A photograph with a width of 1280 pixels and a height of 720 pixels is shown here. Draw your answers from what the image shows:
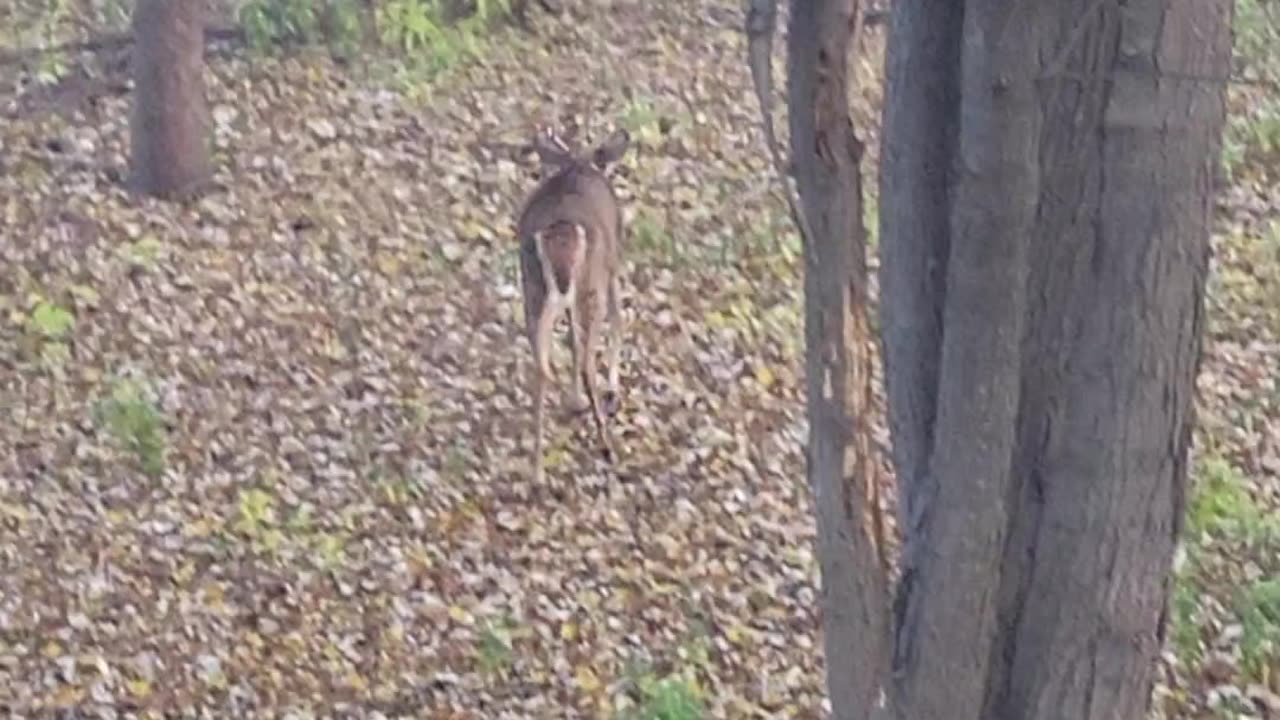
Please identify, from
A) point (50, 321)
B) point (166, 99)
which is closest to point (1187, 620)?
point (50, 321)

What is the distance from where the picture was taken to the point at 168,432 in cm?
882

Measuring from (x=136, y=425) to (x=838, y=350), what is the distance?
Result: 17.0 ft

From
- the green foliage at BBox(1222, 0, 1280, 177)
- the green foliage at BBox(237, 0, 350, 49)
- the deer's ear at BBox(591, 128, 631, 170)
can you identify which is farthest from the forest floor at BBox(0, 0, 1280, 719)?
the deer's ear at BBox(591, 128, 631, 170)

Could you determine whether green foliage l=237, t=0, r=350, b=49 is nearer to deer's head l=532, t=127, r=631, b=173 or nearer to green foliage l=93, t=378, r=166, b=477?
deer's head l=532, t=127, r=631, b=173

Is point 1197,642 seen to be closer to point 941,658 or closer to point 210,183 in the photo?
point 941,658

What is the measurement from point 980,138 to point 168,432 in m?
5.53

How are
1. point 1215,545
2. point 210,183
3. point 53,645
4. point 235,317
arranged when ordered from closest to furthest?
point 53,645
point 1215,545
point 235,317
point 210,183

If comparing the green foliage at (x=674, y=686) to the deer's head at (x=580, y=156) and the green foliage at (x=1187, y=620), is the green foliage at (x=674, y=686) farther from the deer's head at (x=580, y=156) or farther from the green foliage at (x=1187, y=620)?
the deer's head at (x=580, y=156)

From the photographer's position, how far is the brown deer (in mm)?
8805

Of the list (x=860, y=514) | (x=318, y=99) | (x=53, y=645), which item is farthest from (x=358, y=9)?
(x=860, y=514)

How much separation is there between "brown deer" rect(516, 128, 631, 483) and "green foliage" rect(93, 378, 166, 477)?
4.98 ft

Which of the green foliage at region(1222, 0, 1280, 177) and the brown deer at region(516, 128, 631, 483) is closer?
the brown deer at region(516, 128, 631, 483)

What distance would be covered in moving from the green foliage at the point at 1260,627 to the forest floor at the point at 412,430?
2 cm

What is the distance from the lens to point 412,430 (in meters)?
8.94
